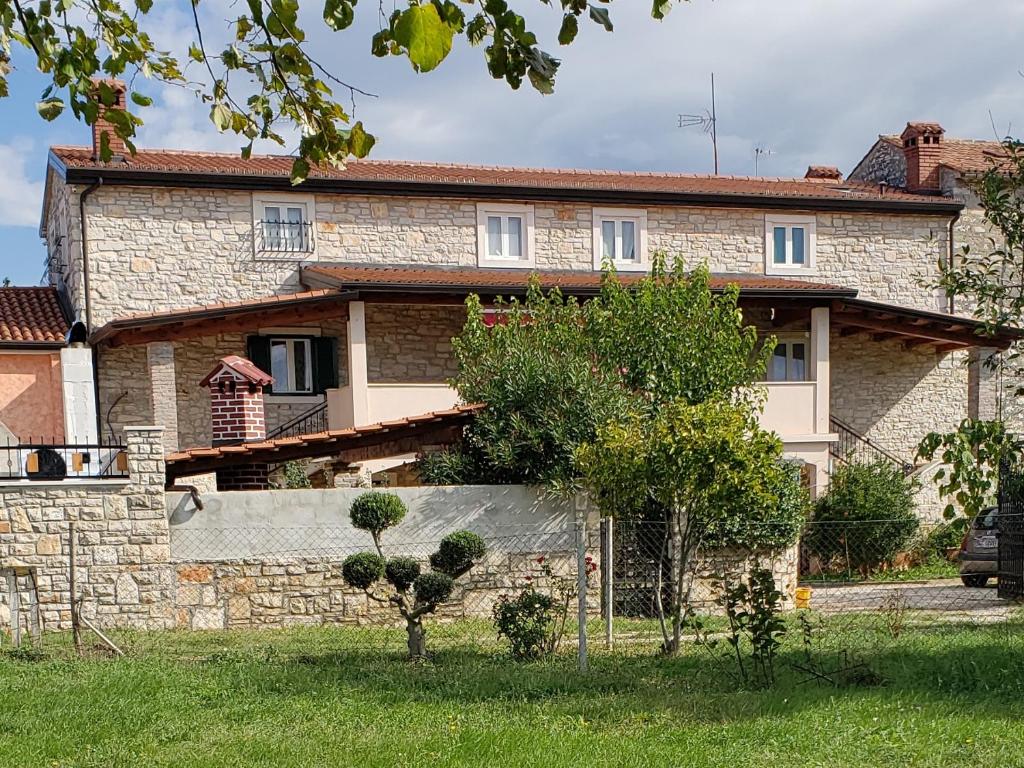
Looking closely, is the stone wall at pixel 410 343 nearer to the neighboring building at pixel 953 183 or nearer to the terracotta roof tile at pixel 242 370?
the terracotta roof tile at pixel 242 370

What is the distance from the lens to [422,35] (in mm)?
2898

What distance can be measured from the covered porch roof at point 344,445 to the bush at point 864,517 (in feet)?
24.8

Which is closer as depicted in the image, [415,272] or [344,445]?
[344,445]

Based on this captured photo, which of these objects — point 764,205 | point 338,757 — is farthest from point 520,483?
point 764,205

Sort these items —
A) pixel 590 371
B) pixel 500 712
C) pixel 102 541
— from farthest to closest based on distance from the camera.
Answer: pixel 590 371 → pixel 102 541 → pixel 500 712

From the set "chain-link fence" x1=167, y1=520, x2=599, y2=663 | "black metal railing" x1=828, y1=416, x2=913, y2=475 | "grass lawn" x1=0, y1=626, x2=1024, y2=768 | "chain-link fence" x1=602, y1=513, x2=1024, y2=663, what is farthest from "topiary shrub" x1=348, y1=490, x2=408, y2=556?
"black metal railing" x1=828, y1=416, x2=913, y2=475

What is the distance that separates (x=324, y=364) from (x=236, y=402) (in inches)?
193

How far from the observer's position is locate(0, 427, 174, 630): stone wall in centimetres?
1170

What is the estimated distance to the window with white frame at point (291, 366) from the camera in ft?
61.6

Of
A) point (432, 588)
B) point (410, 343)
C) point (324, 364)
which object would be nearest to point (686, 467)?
point (432, 588)

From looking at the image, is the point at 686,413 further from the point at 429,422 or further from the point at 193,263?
the point at 193,263

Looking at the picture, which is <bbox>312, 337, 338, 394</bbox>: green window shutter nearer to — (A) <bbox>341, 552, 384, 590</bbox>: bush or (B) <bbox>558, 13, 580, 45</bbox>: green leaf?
(A) <bbox>341, 552, 384, 590</bbox>: bush

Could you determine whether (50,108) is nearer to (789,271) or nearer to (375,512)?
(375,512)

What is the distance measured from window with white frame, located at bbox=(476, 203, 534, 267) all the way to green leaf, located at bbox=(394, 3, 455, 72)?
17428 mm
